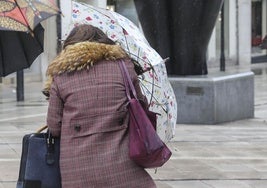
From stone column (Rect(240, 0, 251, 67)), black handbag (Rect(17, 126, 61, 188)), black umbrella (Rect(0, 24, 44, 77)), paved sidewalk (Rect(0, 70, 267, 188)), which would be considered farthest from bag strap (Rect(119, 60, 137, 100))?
stone column (Rect(240, 0, 251, 67))

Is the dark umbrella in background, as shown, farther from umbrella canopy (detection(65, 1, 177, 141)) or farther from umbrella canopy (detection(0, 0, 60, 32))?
umbrella canopy (detection(65, 1, 177, 141))

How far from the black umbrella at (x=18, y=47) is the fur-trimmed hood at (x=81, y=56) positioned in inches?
55.0

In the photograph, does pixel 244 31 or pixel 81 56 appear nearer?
pixel 81 56

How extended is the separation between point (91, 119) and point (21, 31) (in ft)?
4.51

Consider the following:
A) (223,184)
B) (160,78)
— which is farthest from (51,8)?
(223,184)

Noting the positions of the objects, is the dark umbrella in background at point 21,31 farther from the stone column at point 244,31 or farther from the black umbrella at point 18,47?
the stone column at point 244,31

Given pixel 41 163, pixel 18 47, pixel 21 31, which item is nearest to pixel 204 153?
pixel 18 47

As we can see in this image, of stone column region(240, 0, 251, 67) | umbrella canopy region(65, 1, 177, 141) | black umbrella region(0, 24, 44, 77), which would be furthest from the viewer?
stone column region(240, 0, 251, 67)

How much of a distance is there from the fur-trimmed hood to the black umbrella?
1397 millimetres

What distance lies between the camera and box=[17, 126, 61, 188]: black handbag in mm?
3436

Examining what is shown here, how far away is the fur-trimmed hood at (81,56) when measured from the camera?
343 centimetres

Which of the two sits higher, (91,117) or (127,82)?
(127,82)

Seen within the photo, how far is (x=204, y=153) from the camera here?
8.55 m

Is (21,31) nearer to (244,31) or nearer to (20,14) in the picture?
(20,14)
